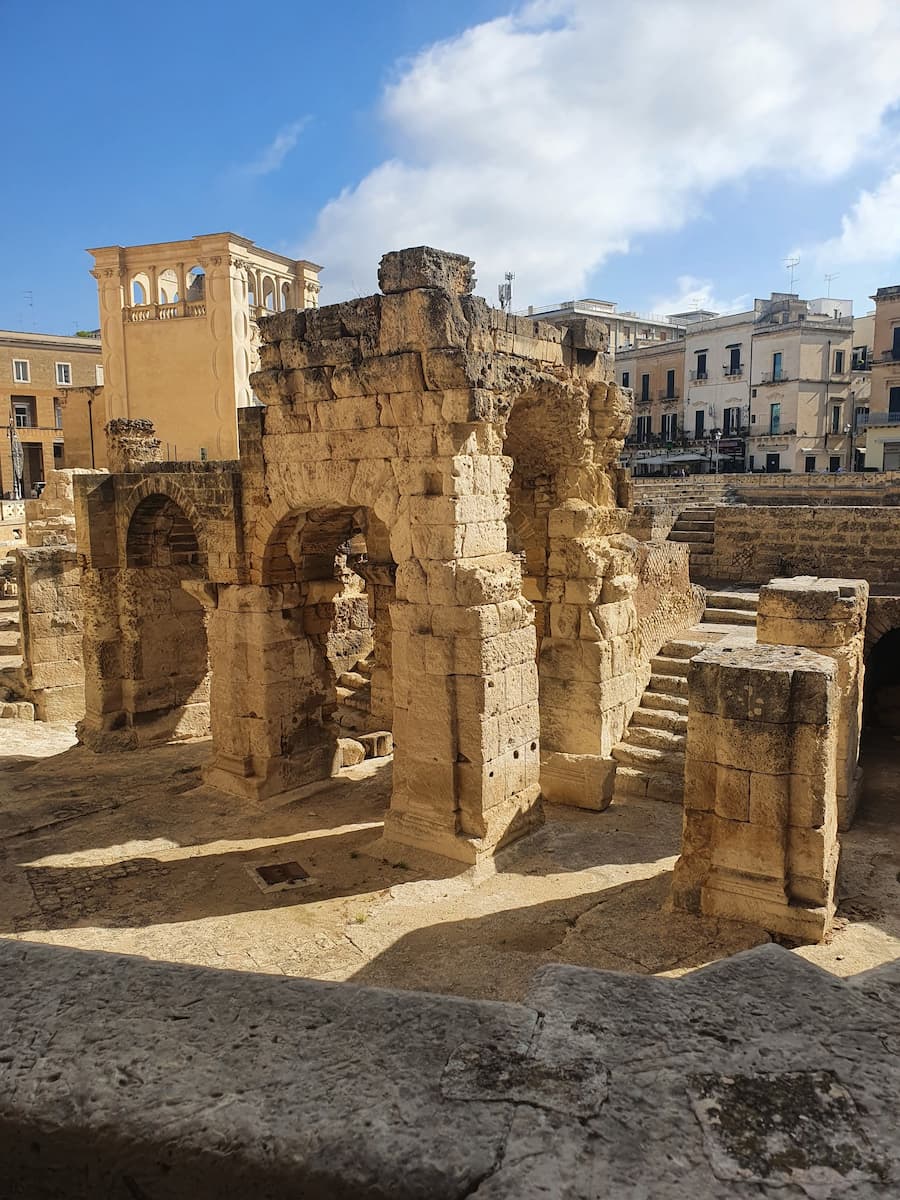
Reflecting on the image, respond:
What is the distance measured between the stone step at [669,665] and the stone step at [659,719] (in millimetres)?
717

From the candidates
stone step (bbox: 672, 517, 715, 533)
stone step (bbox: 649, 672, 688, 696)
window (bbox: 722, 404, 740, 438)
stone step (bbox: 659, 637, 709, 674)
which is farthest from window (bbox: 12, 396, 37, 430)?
stone step (bbox: 649, 672, 688, 696)

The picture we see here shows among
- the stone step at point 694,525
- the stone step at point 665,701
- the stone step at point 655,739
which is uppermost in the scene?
the stone step at point 694,525

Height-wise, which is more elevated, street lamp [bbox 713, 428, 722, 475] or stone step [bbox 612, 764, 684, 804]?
street lamp [bbox 713, 428, 722, 475]

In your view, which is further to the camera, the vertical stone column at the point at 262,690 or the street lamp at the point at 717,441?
the street lamp at the point at 717,441

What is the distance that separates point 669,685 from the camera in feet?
34.5

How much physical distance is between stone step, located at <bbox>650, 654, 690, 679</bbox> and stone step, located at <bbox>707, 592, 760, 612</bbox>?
7.98 feet

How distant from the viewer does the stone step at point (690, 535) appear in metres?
16.0

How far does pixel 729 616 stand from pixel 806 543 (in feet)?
10.6

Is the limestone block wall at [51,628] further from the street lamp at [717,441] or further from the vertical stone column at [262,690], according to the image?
the street lamp at [717,441]

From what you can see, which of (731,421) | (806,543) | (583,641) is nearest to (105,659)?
(583,641)

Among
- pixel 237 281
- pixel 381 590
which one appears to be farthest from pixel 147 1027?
pixel 237 281

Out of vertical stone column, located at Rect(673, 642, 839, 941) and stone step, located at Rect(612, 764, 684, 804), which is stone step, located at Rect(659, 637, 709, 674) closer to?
stone step, located at Rect(612, 764, 684, 804)

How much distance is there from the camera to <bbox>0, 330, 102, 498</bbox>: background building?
124ft

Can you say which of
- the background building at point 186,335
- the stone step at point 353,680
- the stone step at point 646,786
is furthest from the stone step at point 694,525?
the background building at point 186,335
